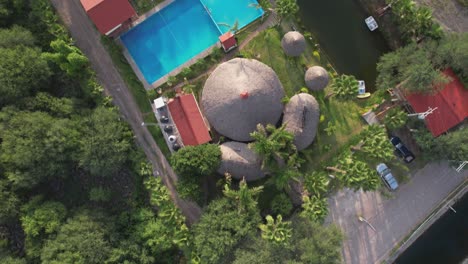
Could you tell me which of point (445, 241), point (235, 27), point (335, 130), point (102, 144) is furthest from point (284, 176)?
point (445, 241)

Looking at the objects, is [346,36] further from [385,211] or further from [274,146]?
[385,211]

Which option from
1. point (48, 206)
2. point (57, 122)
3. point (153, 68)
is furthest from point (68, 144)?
point (153, 68)

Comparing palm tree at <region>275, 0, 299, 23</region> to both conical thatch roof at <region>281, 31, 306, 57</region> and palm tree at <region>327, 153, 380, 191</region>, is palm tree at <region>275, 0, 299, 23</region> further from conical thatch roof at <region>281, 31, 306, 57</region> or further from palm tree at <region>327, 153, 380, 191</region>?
palm tree at <region>327, 153, 380, 191</region>

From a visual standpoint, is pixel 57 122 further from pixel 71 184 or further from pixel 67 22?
pixel 67 22

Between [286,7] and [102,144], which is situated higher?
[286,7]

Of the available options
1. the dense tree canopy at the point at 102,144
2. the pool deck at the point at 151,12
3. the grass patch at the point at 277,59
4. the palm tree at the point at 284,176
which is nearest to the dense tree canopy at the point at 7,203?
the dense tree canopy at the point at 102,144

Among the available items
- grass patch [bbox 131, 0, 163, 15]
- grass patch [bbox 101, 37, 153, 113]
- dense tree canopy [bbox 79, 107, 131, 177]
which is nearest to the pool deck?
grass patch [bbox 131, 0, 163, 15]
